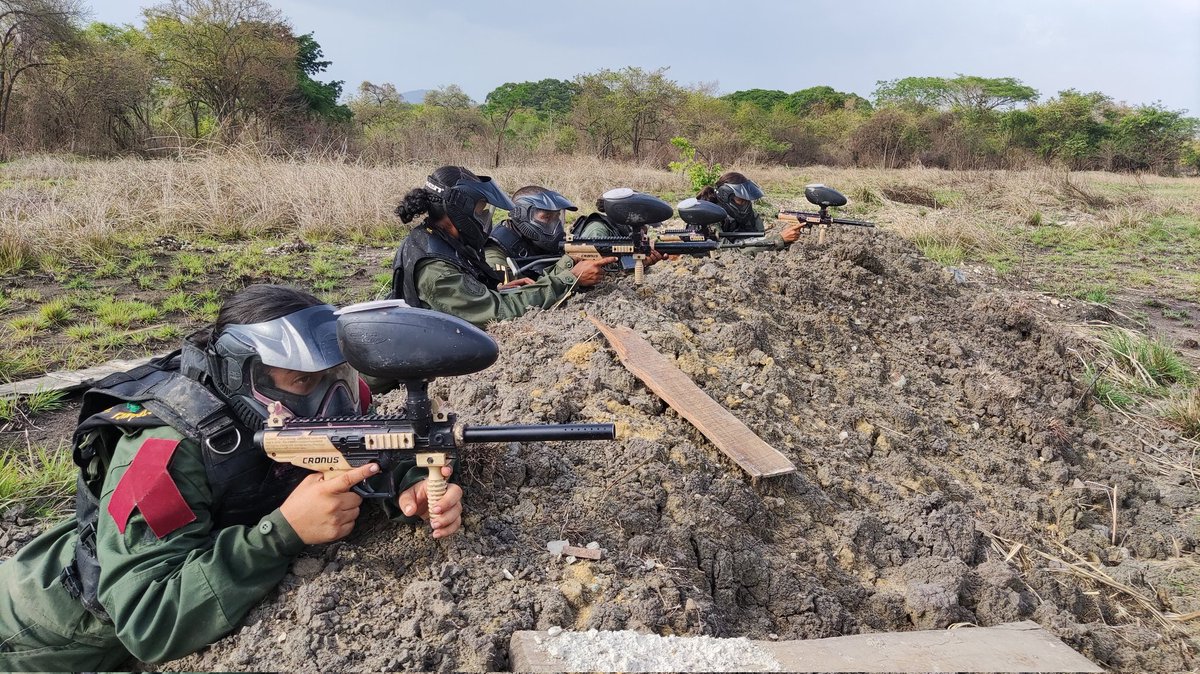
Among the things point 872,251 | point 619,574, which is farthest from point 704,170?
point 619,574

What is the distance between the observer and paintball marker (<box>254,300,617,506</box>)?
176 cm

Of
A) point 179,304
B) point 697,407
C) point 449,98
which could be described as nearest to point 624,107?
point 449,98

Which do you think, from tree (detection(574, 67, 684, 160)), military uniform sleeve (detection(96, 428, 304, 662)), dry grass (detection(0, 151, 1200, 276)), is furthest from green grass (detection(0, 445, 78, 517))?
tree (detection(574, 67, 684, 160))

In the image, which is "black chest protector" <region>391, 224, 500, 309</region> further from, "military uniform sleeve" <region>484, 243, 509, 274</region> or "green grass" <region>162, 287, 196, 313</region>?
"green grass" <region>162, 287, 196, 313</region>

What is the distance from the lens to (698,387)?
3.51 metres

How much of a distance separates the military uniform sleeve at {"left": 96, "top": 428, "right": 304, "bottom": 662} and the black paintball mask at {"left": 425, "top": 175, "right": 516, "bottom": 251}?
2.86 metres

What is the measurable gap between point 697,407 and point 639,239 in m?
2.32

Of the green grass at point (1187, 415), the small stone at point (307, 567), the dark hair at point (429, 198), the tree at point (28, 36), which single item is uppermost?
the tree at point (28, 36)

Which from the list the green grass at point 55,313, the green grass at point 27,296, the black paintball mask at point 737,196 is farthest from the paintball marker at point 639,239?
the green grass at point 27,296

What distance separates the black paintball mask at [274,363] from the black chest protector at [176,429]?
0.05 m

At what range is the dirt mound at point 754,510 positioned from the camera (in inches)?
79.8

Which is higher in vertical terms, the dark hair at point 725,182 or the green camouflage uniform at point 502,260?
the dark hair at point 725,182

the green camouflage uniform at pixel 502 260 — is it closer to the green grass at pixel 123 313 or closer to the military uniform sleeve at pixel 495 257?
the military uniform sleeve at pixel 495 257

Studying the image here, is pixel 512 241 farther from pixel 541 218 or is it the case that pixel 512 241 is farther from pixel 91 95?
pixel 91 95
